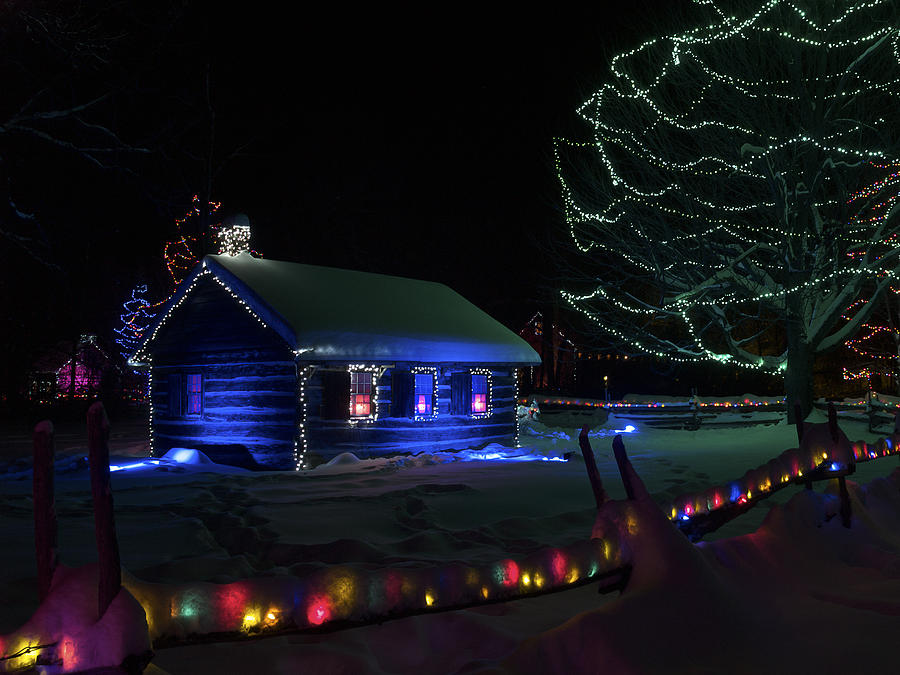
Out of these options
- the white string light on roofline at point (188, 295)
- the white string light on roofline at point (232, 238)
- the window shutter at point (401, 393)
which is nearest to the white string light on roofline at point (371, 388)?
the window shutter at point (401, 393)

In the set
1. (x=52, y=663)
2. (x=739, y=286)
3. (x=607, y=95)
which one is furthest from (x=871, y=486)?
(x=607, y=95)

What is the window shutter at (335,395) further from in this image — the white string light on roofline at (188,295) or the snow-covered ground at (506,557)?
the snow-covered ground at (506,557)

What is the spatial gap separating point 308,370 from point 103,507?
14.3 meters

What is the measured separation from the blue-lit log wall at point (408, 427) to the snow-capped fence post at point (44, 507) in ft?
46.7

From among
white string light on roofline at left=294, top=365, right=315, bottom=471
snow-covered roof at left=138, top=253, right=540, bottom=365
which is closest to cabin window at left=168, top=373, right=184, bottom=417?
snow-covered roof at left=138, top=253, right=540, bottom=365

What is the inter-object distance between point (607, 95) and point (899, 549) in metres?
16.5

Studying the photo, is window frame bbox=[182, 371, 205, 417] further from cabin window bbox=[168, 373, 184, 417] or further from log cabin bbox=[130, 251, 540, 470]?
cabin window bbox=[168, 373, 184, 417]

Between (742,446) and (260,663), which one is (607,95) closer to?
(742,446)

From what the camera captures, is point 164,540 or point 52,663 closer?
point 52,663

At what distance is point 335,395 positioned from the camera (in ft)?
58.0

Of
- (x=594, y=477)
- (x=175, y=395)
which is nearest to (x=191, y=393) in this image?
(x=175, y=395)

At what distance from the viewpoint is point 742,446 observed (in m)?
20.0

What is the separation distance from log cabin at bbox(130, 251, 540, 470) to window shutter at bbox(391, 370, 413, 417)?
0.03m

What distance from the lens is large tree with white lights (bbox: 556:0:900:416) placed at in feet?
61.0
